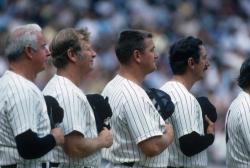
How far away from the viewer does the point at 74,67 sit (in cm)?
759

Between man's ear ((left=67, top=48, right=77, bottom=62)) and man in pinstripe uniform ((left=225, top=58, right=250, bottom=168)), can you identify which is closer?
man's ear ((left=67, top=48, right=77, bottom=62))

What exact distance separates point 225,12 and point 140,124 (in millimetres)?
11017

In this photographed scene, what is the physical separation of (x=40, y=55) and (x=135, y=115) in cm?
98

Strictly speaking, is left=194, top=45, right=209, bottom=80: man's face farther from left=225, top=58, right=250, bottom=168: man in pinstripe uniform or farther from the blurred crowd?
the blurred crowd

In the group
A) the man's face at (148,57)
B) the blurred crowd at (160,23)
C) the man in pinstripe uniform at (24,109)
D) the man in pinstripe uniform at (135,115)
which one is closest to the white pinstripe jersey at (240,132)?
the man in pinstripe uniform at (135,115)

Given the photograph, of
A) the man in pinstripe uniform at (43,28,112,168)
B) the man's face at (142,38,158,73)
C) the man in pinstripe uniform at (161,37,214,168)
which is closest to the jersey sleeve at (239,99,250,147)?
the man in pinstripe uniform at (161,37,214,168)

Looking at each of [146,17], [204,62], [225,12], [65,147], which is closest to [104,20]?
[146,17]

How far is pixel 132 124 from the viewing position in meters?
7.64

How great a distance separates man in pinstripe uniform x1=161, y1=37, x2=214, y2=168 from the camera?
8078mm

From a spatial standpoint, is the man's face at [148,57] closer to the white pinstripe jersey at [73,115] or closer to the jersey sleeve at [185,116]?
the jersey sleeve at [185,116]

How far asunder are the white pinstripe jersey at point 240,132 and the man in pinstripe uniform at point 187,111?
0.62 ft

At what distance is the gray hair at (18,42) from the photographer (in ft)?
23.1

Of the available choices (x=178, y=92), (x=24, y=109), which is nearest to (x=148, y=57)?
(x=178, y=92)

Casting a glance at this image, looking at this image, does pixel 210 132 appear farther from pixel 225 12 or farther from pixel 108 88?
pixel 225 12
